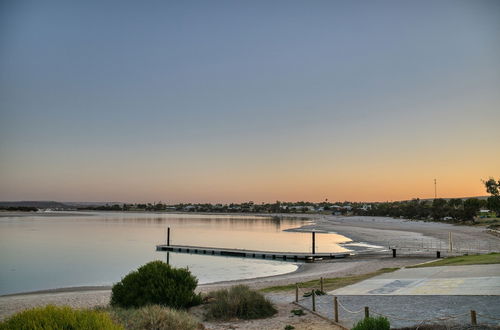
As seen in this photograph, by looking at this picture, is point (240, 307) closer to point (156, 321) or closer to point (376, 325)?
point (156, 321)

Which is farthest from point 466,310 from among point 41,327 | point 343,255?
point 343,255

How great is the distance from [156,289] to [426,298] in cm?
850

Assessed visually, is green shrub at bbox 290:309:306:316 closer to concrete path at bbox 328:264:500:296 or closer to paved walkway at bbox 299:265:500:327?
paved walkway at bbox 299:265:500:327

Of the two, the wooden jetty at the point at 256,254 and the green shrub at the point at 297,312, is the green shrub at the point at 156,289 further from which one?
the wooden jetty at the point at 256,254

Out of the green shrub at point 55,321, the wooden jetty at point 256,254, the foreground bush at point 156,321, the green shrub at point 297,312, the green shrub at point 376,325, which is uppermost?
the green shrub at point 55,321

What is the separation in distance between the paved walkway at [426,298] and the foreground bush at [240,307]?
146 centimetres

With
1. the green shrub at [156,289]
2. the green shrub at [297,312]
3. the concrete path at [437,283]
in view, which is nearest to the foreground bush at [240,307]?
the green shrub at [297,312]

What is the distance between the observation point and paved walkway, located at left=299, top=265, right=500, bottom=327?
32.9 ft

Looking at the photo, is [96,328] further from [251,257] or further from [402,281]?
[251,257]

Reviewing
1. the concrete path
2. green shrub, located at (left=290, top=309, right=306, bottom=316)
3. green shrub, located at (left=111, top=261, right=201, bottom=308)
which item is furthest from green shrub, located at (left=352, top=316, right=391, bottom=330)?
green shrub, located at (left=111, top=261, right=201, bottom=308)

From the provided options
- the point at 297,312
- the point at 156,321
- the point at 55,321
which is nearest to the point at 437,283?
the point at 297,312

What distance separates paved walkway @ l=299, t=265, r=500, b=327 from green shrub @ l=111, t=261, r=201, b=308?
404cm

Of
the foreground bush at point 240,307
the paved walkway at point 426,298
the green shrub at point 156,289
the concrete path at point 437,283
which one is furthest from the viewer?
the green shrub at point 156,289

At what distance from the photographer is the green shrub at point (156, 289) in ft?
44.7
